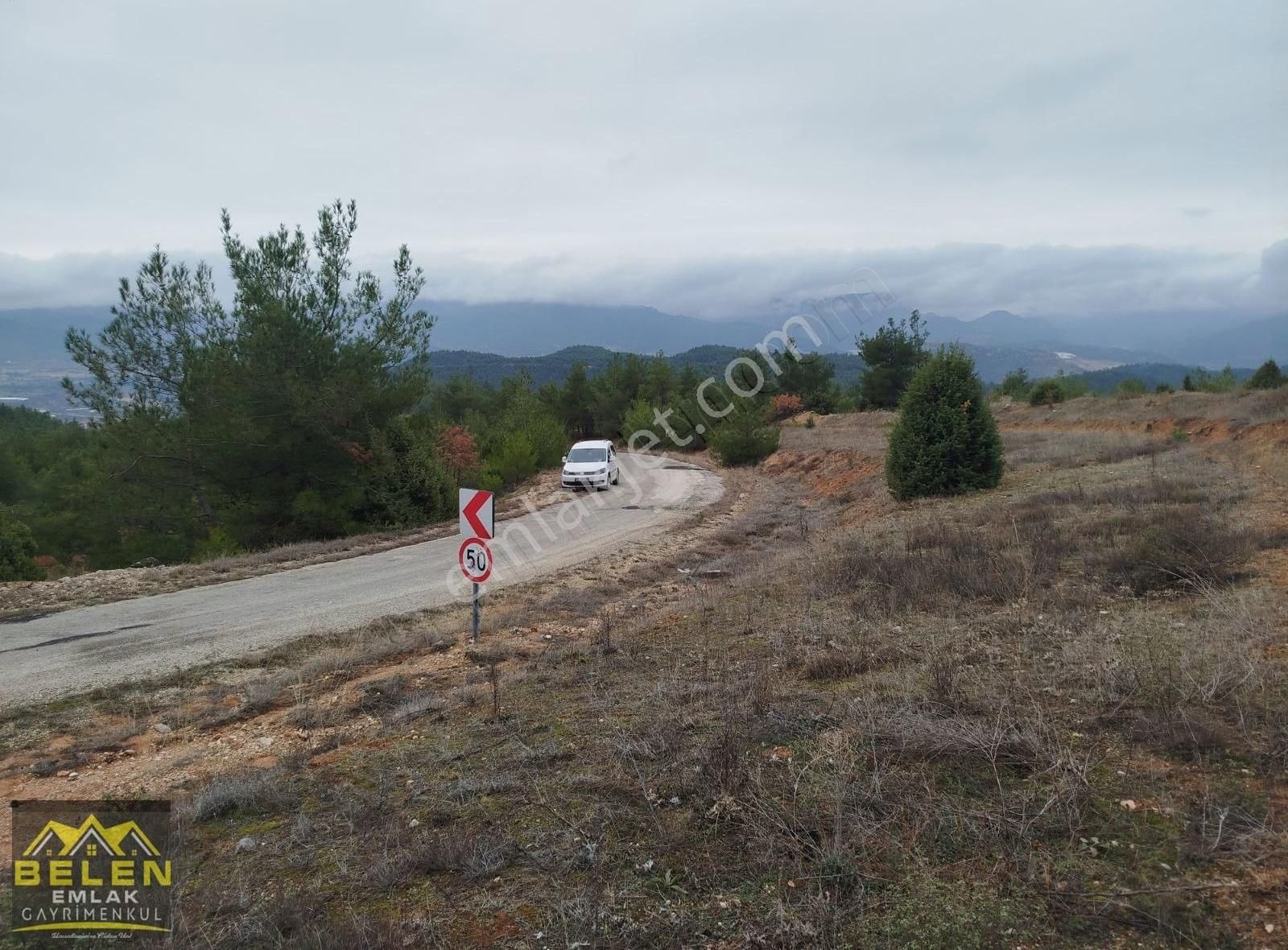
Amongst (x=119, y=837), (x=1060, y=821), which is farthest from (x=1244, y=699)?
(x=119, y=837)

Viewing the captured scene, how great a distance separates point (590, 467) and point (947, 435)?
12968 millimetres

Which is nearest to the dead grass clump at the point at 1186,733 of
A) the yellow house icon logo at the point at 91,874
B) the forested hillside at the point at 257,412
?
the yellow house icon logo at the point at 91,874

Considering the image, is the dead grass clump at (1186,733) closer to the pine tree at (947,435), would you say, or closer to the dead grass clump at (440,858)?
the dead grass clump at (440,858)

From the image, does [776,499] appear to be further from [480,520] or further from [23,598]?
[23,598]

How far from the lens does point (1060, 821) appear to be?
11.1 feet

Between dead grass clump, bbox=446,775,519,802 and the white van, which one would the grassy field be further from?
the white van

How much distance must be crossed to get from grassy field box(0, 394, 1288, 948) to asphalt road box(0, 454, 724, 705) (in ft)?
3.11

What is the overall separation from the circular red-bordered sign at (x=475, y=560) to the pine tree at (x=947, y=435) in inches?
449

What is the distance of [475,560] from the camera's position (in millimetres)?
8375

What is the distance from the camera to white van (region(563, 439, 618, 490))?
25.4 meters

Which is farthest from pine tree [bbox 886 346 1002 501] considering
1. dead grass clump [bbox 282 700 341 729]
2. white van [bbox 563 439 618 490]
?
dead grass clump [bbox 282 700 341 729]

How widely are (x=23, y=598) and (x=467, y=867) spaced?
11657 millimetres

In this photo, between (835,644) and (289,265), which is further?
(289,265)

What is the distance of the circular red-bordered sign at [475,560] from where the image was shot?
8.33 meters
